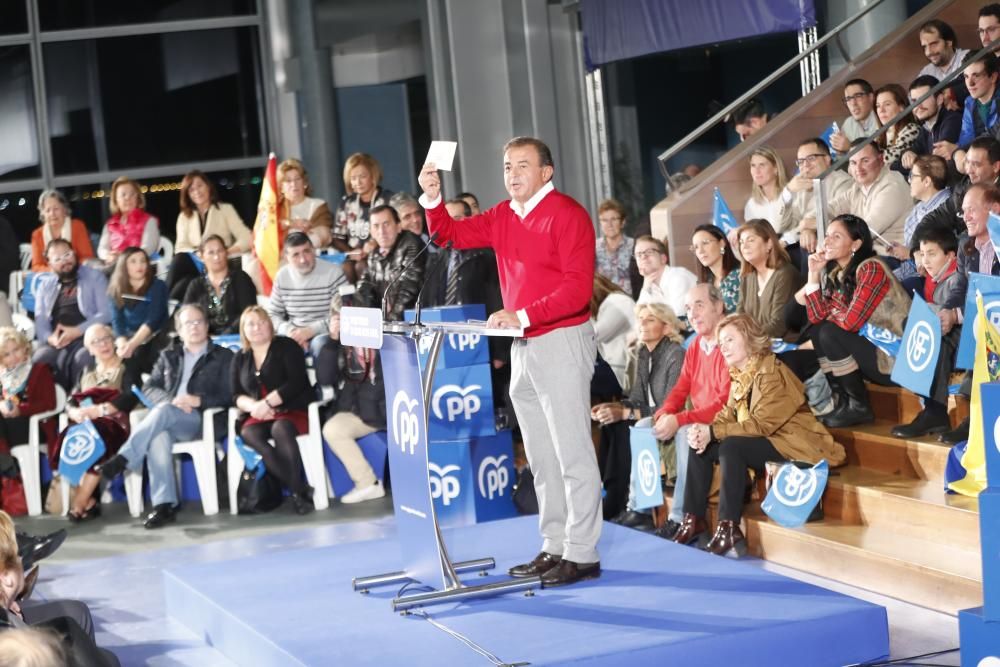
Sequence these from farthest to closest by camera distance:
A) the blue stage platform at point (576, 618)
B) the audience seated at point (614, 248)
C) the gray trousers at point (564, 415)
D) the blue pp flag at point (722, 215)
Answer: the audience seated at point (614, 248), the blue pp flag at point (722, 215), the gray trousers at point (564, 415), the blue stage platform at point (576, 618)

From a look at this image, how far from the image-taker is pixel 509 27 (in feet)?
42.3

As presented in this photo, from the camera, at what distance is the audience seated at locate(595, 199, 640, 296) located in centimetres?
934

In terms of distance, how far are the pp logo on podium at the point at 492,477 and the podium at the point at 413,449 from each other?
2156 millimetres

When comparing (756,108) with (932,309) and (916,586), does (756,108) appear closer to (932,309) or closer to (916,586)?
(932,309)

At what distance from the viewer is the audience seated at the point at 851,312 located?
6418 mm

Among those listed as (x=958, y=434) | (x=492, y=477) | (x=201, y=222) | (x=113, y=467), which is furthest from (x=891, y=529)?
(x=201, y=222)

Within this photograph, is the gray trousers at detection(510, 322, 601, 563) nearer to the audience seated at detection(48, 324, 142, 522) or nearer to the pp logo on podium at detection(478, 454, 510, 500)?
the pp logo on podium at detection(478, 454, 510, 500)

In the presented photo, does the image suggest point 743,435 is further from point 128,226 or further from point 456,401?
point 128,226

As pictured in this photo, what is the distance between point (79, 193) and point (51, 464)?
20.8 feet

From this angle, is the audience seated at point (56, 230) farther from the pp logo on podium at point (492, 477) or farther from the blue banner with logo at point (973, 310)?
the blue banner with logo at point (973, 310)

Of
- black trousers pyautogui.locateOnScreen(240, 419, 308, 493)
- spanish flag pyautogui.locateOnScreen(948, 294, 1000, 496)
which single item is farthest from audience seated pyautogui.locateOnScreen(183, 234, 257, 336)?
spanish flag pyautogui.locateOnScreen(948, 294, 1000, 496)

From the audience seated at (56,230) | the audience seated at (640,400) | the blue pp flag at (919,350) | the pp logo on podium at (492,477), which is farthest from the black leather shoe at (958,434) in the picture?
the audience seated at (56,230)

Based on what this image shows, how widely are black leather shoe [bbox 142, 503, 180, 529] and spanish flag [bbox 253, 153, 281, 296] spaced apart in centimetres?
212

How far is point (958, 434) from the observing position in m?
5.86
